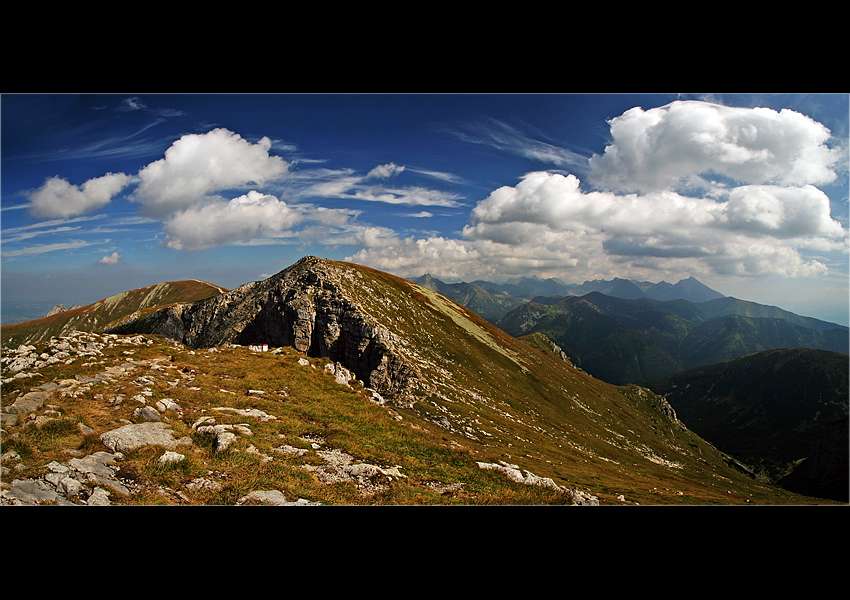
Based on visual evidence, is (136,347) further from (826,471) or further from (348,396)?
(826,471)

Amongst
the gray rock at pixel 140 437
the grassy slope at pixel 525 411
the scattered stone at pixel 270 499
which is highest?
the gray rock at pixel 140 437

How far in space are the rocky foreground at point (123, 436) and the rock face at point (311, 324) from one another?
30.6 metres

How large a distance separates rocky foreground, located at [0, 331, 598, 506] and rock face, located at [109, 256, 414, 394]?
3063 cm

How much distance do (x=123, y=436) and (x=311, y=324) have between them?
5388 cm

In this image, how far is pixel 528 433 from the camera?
47.7 meters

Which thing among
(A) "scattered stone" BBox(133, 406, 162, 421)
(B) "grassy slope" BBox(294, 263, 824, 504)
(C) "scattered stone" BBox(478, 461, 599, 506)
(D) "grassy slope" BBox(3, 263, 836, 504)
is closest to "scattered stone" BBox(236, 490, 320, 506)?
(D) "grassy slope" BBox(3, 263, 836, 504)

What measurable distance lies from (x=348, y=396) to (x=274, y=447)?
7.59 meters

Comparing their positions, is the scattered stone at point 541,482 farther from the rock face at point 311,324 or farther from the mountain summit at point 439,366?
the rock face at point 311,324

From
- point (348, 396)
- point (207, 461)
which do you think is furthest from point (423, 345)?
point (207, 461)

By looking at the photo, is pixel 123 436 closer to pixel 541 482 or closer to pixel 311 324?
pixel 541 482

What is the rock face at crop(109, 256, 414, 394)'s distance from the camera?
54.6m

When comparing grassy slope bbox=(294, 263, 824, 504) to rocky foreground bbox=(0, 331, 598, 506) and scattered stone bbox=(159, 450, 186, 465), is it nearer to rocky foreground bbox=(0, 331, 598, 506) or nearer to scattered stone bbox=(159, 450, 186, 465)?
rocky foreground bbox=(0, 331, 598, 506)

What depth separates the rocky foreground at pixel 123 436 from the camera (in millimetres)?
9266

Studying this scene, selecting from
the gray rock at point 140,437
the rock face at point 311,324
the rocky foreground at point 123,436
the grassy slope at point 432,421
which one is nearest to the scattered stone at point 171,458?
the rocky foreground at point 123,436
